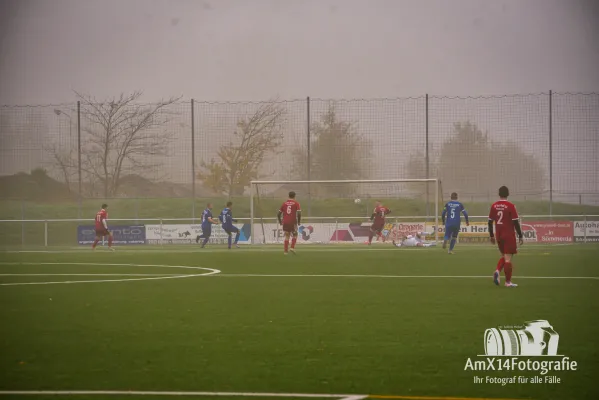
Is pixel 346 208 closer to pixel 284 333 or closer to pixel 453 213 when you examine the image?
pixel 453 213

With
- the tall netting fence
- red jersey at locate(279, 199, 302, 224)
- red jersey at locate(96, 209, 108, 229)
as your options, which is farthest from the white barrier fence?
red jersey at locate(279, 199, 302, 224)

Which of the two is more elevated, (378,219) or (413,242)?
(378,219)

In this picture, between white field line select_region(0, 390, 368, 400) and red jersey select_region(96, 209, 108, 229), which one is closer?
white field line select_region(0, 390, 368, 400)

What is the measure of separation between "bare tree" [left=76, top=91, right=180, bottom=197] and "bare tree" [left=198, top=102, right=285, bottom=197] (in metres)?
2.58

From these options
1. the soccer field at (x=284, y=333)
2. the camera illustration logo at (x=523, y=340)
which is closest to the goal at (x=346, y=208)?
the soccer field at (x=284, y=333)

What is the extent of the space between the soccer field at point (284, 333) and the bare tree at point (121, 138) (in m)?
21.1

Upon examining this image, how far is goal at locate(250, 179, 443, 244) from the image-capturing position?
3531 cm

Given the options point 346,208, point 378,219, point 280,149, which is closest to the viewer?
point 378,219

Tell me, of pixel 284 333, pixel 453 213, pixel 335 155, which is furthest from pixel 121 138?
pixel 284 333

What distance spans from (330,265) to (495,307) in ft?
31.2

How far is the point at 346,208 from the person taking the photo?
36.2 metres

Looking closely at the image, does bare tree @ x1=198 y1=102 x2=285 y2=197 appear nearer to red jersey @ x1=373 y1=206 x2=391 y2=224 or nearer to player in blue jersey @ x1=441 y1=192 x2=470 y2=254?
red jersey @ x1=373 y1=206 x2=391 y2=224

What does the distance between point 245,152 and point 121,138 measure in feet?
19.2
